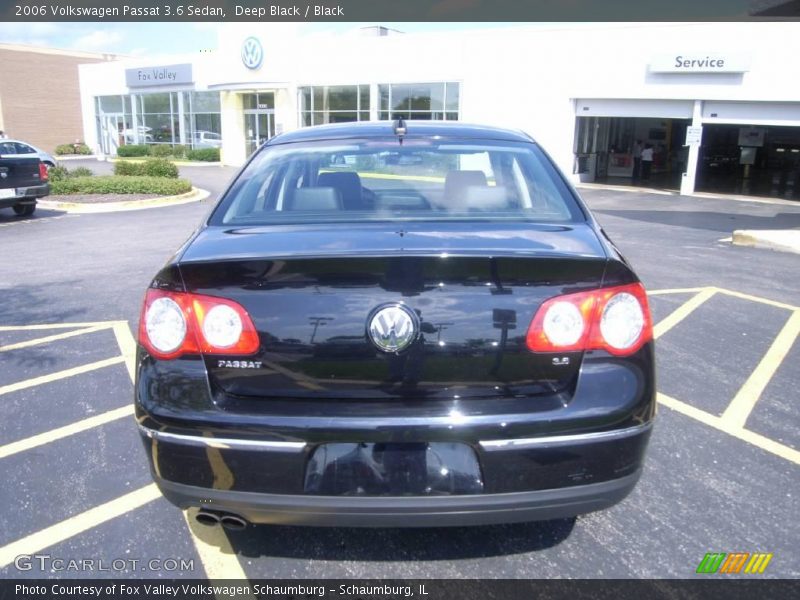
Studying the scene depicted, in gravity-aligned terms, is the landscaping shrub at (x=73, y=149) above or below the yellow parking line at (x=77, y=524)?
above

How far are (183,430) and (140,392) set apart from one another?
23cm

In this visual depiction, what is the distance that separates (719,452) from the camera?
3529 millimetres

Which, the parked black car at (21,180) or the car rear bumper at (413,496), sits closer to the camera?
the car rear bumper at (413,496)

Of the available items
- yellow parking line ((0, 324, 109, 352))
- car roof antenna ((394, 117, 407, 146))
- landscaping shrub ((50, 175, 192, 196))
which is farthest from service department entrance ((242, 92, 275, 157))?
car roof antenna ((394, 117, 407, 146))

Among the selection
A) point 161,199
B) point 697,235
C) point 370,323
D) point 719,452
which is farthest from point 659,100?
point 370,323

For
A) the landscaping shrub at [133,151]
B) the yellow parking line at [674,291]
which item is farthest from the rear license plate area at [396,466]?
the landscaping shrub at [133,151]

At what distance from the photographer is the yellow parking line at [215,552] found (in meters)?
2.58

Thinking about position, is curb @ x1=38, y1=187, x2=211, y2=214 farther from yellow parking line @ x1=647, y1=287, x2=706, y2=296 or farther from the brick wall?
the brick wall

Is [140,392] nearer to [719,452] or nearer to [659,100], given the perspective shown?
[719,452]

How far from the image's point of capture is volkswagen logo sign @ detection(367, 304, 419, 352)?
2.10 m

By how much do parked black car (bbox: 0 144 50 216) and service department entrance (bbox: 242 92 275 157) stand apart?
19244mm

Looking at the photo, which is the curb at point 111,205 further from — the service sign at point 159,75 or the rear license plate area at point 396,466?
the service sign at point 159,75

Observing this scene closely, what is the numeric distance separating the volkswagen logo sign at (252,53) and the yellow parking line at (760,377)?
2901 centimetres

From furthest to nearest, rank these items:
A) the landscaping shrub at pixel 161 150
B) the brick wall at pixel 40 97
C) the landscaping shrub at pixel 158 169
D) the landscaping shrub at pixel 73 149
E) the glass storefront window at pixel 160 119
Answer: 1. the brick wall at pixel 40 97
2. the landscaping shrub at pixel 73 149
3. the glass storefront window at pixel 160 119
4. the landscaping shrub at pixel 161 150
5. the landscaping shrub at pixel 158 169
